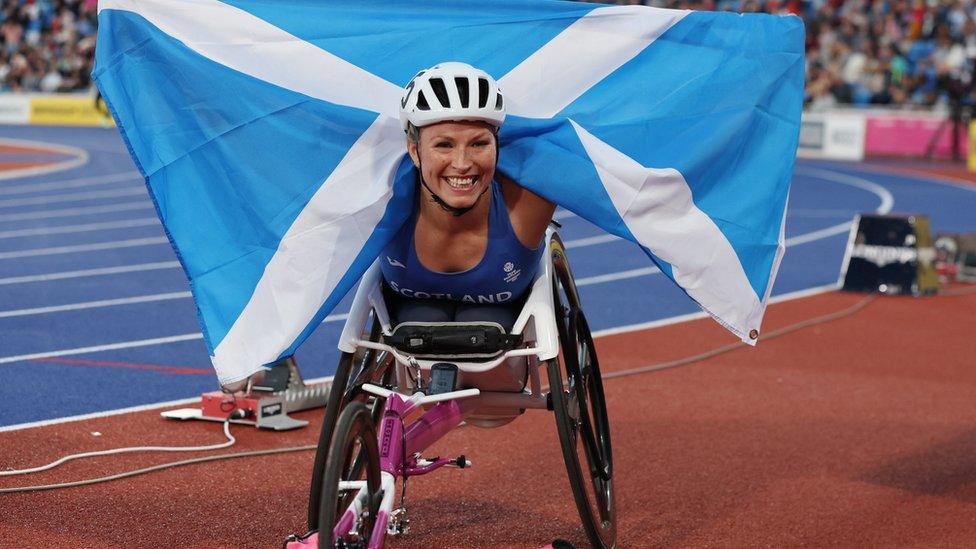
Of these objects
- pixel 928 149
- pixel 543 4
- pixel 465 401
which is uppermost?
pixel 543 4

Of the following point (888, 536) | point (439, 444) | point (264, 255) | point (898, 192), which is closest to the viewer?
point (264, 255)

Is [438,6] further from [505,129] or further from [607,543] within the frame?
[607,543]

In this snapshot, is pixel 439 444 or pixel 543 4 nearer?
pixel 543 4

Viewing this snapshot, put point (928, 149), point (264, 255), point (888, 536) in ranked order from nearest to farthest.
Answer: point (264, 255), point (888, 536), point (928, 149)

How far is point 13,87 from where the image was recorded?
40.3 m

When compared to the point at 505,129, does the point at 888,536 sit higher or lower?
lower

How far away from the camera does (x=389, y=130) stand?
4730 mm

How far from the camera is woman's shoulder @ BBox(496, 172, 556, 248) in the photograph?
15.2 feet

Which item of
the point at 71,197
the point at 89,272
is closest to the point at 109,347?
the point at 89,272

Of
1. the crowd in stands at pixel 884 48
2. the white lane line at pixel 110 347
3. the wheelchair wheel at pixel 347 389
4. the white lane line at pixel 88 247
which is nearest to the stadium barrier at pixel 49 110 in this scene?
the crowd in stands at pixel 884 48

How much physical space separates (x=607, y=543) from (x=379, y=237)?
145cm

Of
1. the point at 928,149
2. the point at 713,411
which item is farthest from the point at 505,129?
the point at 928,149

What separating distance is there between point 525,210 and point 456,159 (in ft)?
1.36

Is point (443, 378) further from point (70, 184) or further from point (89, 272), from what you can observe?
point (70, 184)
